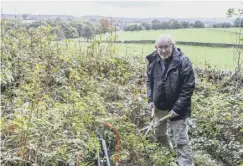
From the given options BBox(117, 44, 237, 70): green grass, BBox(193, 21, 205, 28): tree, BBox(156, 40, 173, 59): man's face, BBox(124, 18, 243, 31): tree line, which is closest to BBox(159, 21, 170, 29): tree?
BBox(124, 18, 243, 31): tree line

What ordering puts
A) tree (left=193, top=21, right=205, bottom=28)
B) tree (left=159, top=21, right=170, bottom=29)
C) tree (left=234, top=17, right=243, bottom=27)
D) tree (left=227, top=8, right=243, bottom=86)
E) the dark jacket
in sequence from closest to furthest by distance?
the dark jacket < tree (left=227, top=8, right=243, bottom=86) < tree (left=234, top=17, right=243, bottom=27) < tree (left=159, top=21, right=170, bottom=29) < tree (left=193, top=21, right=205, bottom=28)

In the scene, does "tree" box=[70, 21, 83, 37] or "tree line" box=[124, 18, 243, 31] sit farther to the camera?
"tree line" box=[124, 18, 243, 31]

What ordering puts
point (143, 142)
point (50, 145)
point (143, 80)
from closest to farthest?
point (50, 145), point (143, 142), point (143, 80)

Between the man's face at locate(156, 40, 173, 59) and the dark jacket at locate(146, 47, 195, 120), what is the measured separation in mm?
82

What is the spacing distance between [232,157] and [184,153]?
101 cm

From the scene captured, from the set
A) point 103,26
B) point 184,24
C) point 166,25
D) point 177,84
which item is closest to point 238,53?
point 103,26

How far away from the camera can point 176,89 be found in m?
4.36

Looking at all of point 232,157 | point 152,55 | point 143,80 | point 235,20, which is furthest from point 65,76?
point 235,20

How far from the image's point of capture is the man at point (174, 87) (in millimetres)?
4273

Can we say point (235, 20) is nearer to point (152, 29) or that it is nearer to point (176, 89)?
point (152, 29)

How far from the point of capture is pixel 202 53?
434 inches

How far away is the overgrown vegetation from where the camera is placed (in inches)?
141

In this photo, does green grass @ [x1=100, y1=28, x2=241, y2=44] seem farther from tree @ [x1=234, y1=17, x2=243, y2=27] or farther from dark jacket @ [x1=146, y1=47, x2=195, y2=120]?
dark jacket @ [x1=146, y1=47, x2=195, y2=120]

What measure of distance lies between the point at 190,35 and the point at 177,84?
8333 millimetres
